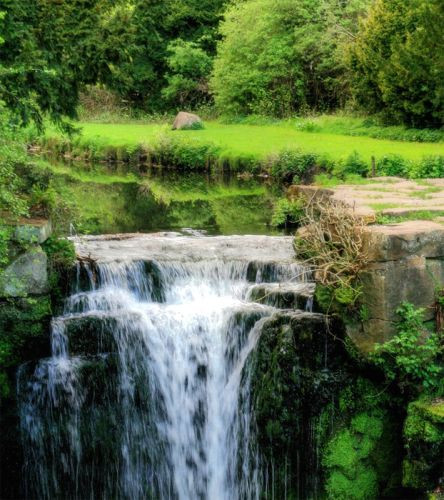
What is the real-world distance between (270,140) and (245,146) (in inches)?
82.6

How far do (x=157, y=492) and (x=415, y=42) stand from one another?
22860mm

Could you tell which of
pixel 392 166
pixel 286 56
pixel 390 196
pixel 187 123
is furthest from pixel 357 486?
pixel 286 56

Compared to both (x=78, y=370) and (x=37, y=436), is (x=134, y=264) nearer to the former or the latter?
(x=78, y=370)

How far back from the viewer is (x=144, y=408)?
10602 mm

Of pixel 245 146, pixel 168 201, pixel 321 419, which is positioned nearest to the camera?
pixel 321 419

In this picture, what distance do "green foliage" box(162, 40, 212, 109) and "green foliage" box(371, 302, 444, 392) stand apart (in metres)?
42.3

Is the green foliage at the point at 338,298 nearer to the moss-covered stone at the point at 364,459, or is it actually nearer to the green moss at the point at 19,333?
the moss-covered stone at the point at 364,459

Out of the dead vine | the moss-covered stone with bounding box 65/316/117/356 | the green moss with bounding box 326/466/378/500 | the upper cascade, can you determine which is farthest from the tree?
the green moss with bounding box 326/466/378/500

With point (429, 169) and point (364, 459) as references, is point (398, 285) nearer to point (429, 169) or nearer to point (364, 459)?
point (364, 459)

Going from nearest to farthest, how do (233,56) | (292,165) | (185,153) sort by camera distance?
(292,165) → (185,153) → (233,56)

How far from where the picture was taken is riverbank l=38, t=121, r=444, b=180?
22781mm

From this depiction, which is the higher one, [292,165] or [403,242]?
[292,165]

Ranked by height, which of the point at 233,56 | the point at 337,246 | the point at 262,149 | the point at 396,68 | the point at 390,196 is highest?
the point at 233,56

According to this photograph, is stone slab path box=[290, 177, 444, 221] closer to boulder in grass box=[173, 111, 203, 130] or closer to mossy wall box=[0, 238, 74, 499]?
mossy wall box=[0, 238, 74, 499]
